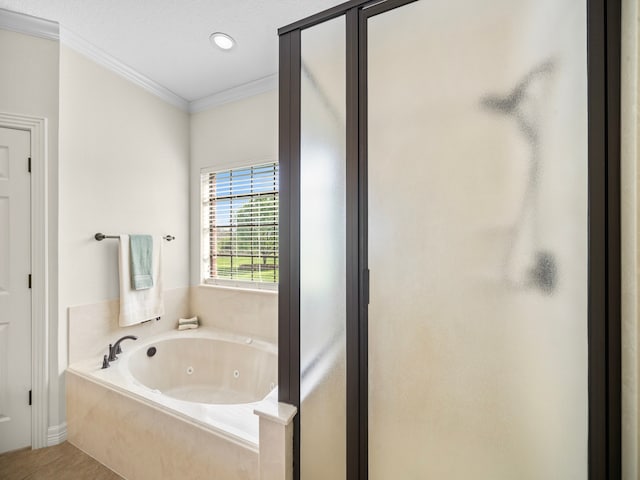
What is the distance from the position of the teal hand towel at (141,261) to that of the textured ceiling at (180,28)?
137cm

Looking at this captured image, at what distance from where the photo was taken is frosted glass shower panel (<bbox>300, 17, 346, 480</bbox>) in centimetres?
101

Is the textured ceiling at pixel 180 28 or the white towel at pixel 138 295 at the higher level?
the textured ceiling at pixel 180 28

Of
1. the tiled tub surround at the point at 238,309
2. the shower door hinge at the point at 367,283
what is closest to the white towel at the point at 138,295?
the tiled tub surround at the point at 238,309

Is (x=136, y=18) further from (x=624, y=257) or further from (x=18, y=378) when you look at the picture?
(x=624, y=257)

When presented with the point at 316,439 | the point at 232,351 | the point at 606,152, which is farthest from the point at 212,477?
the point at 606,152

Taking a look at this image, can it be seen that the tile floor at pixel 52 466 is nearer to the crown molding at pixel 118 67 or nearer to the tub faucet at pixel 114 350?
the tub faucet at pixel 114 350

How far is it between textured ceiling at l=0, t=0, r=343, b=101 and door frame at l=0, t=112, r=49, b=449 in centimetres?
68

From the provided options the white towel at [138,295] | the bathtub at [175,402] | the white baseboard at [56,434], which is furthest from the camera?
the white towel at [138,295]

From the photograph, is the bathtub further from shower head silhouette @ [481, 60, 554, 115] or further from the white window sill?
shower head silhouette @ [481, 60, 554, 115]

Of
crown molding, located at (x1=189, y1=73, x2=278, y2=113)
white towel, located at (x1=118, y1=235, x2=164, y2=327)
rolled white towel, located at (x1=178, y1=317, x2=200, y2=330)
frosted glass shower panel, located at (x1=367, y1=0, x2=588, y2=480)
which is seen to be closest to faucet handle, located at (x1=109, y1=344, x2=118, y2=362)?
white towel, located at (x1=118, y1=235, x2=164, y2=327)

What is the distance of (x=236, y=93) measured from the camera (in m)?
2.48

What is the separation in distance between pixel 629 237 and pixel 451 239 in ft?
1.31

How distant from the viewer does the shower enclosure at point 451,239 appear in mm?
722

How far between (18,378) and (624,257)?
2.98 meters
